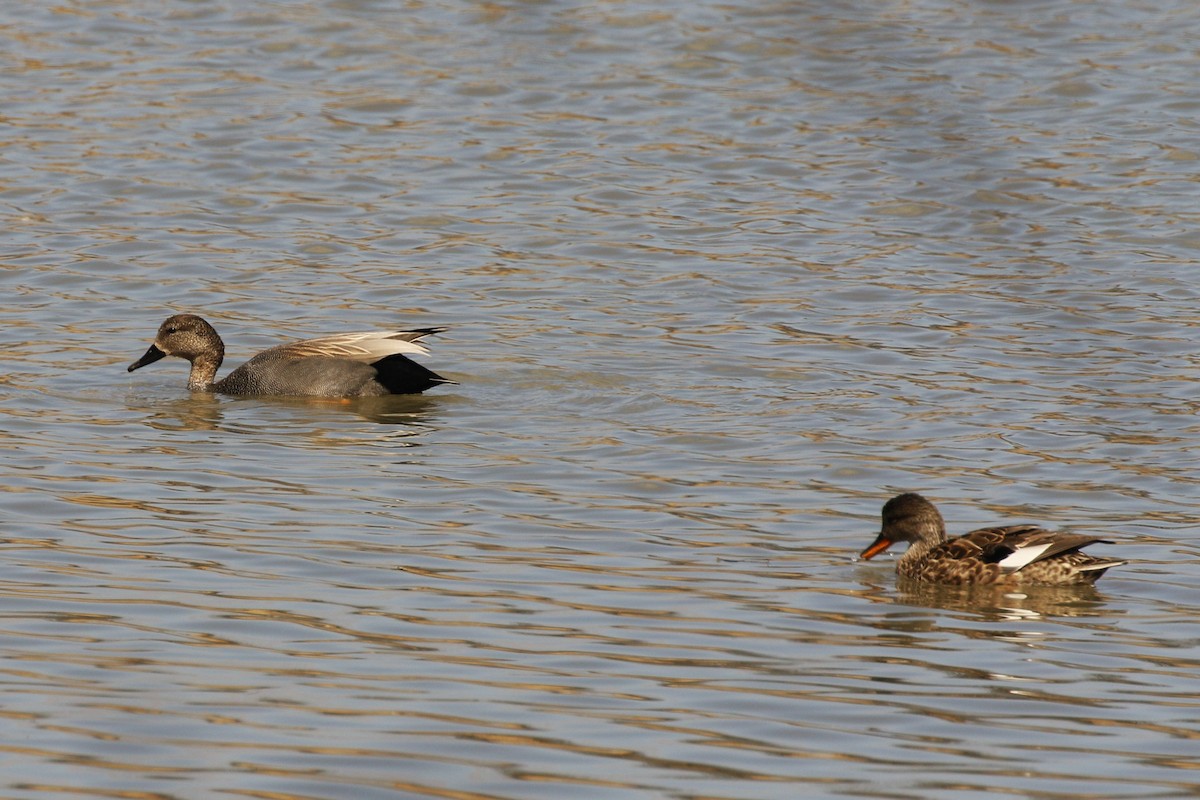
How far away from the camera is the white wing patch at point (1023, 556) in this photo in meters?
8.74

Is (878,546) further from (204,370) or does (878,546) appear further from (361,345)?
(204,370)

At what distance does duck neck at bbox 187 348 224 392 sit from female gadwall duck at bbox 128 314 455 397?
0.10 metres

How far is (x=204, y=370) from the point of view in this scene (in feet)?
46.1

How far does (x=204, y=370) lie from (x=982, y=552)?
22.4 ft

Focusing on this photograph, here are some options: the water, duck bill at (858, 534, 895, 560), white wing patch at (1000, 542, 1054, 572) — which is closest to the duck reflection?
the water

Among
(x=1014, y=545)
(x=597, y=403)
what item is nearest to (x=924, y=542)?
(x=1014, y=545)

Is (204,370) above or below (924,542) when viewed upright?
below

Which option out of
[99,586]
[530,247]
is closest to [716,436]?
[99,586]

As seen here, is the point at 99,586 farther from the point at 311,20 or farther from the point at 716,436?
the point at 311,20

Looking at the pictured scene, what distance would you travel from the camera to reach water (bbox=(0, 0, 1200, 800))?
21.0ft

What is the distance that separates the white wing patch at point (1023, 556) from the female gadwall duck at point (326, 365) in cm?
519

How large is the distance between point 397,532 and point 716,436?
2.90 metres

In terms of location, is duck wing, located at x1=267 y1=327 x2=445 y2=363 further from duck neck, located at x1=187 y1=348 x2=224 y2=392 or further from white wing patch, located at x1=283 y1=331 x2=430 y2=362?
duck neck, located at x1=187 y1=348 x2=224 y2=392

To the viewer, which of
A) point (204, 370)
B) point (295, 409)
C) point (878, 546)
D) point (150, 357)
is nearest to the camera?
point (878, 546)
